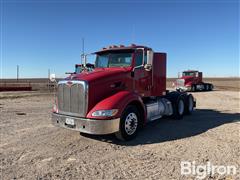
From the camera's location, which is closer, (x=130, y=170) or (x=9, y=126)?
(x=130, y=170)

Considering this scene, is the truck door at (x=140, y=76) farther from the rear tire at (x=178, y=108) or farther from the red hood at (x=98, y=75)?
the rear tire at (x=178, y=108)

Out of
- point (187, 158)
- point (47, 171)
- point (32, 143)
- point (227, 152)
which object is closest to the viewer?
point (47, 171)

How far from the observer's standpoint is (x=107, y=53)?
8539 millimetres

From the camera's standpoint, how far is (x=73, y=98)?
6.84 metres

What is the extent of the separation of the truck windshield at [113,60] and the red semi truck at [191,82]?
21.8 m

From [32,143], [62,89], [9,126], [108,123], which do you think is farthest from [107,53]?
[9,126]

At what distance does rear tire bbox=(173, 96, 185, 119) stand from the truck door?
2.38 metres

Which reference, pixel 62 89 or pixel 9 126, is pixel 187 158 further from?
pixel 9 126

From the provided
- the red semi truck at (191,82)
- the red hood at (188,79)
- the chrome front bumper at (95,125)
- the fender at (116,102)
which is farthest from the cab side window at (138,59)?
the red hood at (188,79)

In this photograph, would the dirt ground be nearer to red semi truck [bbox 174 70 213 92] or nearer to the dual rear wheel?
the dual rear wheel

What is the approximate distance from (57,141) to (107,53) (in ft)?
10.9

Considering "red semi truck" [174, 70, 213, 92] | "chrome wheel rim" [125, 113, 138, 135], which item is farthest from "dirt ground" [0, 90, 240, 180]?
"red semi truck" [174, 70, 213, 92]

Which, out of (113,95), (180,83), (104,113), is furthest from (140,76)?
(180,83)

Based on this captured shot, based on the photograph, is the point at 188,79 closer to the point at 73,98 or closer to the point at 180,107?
the point at 180,107
